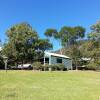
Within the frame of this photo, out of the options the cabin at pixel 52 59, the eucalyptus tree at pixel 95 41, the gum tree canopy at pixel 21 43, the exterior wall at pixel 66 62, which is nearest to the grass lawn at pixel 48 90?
the eucalyptus tree at pixel 95 41

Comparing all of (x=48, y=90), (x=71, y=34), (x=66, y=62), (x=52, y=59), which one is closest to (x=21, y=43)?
(x=52, y=59)

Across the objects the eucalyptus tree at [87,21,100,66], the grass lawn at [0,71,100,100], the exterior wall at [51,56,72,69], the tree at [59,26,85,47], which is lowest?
the grass lawn at [0,71,100,100]

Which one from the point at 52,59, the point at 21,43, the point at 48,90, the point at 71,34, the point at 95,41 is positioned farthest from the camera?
the point at 71,34

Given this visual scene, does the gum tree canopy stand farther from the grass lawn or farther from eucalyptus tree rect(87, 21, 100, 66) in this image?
the grass lawn

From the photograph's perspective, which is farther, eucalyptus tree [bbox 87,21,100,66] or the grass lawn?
eucalyptus tree [bbox 87,21,100,66]

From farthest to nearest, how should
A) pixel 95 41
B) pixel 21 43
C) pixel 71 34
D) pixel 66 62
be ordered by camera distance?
pixel 71 34, pixel 66 62, pixel 21 43, pixel 95 41

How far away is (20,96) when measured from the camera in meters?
12.5

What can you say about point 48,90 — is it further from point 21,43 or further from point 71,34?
point 71,34

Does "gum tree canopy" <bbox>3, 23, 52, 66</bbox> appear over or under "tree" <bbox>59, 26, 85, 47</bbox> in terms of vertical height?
under

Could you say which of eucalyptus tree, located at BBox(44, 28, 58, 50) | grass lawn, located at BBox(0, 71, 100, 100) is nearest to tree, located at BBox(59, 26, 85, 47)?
eucalyptus tree, located at BBox(44, 28, 58, 50)

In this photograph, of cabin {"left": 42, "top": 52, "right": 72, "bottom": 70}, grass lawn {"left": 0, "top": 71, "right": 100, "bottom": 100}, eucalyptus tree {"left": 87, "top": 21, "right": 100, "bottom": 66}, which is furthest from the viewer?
cabin {"left": 42, "top": 52, "right": 72, "bottom": 70}

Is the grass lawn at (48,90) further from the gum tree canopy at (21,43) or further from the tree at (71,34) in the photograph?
the tree at (71,34)

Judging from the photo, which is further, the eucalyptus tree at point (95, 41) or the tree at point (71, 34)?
the tree at point (71, 34)

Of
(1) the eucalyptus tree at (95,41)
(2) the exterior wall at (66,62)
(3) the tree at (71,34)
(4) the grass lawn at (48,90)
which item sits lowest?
(4) the grass lawn at (48,90)
